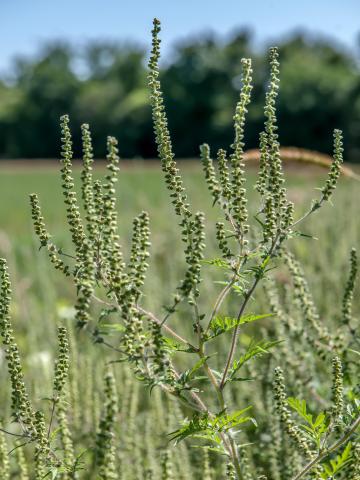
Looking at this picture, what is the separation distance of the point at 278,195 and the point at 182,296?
300mm

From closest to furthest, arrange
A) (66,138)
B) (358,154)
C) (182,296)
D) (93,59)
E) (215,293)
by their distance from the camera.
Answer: (182,296), (66,138), (215,293), (358,154), (93,59)

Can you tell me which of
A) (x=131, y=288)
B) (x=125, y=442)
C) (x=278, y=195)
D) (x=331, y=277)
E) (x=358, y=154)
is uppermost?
(x=278, y=195)

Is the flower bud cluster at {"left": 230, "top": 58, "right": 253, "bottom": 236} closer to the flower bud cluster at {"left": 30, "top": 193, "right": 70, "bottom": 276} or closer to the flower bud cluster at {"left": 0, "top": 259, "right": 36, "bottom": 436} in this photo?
the flower bud cluster at {"left": 30, "top": 193, "right": 70, "bottom": 276}

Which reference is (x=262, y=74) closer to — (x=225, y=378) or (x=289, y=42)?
(x=289, y=42)

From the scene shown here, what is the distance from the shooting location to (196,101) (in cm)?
5538

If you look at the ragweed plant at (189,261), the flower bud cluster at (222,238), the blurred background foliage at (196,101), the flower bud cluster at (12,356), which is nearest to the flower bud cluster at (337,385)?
the ragweed plant at (189,261)

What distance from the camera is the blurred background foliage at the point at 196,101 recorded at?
47594 millimetres

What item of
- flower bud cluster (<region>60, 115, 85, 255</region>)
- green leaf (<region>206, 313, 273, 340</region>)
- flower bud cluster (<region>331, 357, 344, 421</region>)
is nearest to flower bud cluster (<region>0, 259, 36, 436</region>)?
flower bud cluster (<region>60, 115, 85, 255</region>)

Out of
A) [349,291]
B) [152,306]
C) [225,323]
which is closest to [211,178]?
[225,323]

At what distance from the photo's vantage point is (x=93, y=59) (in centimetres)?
8388

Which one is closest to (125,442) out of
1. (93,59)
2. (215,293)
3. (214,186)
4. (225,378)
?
(225,378)

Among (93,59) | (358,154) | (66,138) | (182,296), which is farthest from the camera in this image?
(93,59)

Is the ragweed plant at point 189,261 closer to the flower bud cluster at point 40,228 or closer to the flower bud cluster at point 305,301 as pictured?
the flower bud cluster at point 40,228

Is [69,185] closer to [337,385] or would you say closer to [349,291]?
[337,385]
